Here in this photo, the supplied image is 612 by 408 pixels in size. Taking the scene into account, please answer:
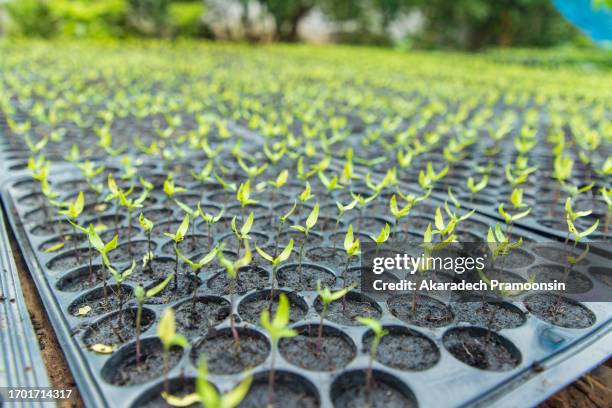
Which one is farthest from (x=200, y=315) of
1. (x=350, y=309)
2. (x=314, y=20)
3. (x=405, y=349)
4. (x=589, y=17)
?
(x=314, y=20)

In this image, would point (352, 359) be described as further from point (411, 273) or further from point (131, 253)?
point (131, 253)

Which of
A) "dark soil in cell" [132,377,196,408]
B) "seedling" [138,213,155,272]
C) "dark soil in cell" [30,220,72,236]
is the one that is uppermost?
"seedling" [138,213,155,272]

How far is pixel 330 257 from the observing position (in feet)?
4.68

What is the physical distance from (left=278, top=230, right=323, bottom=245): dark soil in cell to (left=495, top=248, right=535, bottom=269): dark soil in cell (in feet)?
1.89

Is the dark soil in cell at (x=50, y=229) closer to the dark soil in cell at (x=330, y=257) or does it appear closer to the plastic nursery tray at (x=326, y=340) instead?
the plastic nursery tray at (x=326, y=340)

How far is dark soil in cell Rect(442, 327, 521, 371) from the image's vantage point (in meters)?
0.98

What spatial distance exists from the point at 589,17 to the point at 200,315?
11657 mm

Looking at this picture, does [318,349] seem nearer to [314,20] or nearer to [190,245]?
[190,245]

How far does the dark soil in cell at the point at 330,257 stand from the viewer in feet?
4.49

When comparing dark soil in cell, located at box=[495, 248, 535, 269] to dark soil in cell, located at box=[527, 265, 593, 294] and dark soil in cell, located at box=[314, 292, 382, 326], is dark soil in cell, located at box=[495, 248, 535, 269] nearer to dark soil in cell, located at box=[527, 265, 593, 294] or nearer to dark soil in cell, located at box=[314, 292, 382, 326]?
dark soil in cell, located at box=[527, 265, 593, 294]

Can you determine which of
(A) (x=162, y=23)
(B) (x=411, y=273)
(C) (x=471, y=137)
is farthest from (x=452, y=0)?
(B) (x=411, y=273)

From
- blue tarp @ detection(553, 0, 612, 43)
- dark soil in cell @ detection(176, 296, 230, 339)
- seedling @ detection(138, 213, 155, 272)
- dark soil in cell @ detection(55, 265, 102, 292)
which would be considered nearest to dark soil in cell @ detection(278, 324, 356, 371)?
dark soil in cell @ detection(176, 296, 230, 339)

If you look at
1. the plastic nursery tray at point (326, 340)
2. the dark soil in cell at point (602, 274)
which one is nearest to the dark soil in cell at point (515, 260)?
the plastic nursery tray at point (326, 340)

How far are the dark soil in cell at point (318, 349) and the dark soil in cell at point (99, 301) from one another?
454mm
